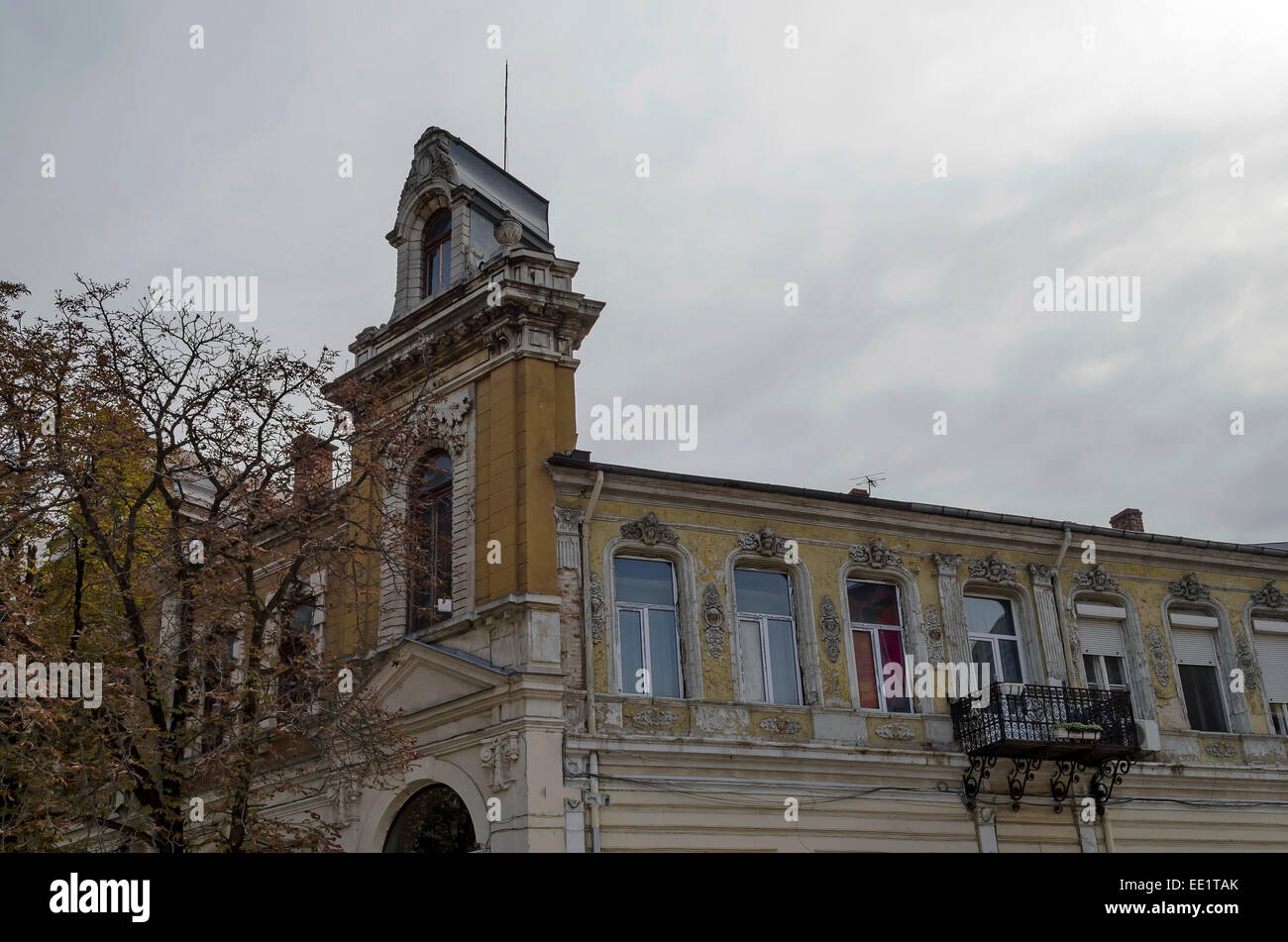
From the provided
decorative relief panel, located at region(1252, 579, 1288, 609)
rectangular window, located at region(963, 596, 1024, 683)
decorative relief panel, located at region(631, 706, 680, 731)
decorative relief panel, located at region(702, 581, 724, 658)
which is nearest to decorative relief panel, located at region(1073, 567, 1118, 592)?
rectangular window, located at region(963, 596, 1024, 683)

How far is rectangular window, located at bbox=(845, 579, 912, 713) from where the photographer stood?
2045cm

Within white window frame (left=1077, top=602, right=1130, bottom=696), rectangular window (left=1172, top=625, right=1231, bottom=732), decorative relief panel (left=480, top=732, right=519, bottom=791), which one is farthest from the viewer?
rectangular window (left=1172, top=625, right=1231, bottom=732)

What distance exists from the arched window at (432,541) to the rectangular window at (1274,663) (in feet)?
50.2

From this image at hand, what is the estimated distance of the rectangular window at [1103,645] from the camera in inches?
888

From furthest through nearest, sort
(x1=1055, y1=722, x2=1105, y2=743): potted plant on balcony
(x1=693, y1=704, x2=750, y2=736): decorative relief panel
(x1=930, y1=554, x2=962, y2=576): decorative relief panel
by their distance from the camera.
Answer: (x1=930, y1=554, x2=962, y2=576): decorative relief panel, (x1=1055, y1=722, x2=1105, y2=743): potted plant on balcony, (x1=693, y1=704, x2=750, y2=736): decorative relief panel

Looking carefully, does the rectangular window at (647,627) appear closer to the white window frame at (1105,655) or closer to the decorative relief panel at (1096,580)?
the white window frame at (1105,655)

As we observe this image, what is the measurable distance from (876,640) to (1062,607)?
12.6 feet

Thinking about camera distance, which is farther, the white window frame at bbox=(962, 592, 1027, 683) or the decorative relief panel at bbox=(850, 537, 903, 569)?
the white window frame at bbox=(962, 592, 1027, 683)

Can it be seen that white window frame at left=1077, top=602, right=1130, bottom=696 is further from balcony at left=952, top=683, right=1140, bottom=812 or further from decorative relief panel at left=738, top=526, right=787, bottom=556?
decorative relief panel at left=738, top=526, right=787, bottom=556

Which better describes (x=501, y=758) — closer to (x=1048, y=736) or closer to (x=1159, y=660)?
(x=1048, y=736)

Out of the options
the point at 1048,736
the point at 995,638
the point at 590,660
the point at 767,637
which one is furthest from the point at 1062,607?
the point at 590,660

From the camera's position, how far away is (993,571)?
22.1 m

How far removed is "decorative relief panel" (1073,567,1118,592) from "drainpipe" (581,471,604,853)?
9.24m
